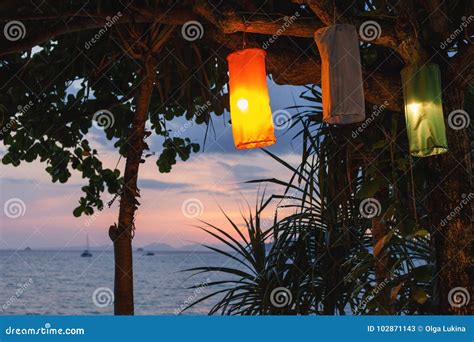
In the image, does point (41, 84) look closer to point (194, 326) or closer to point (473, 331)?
point (194, 326)

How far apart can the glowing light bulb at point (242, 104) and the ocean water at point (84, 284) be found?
1649 cm

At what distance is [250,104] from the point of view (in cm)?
211

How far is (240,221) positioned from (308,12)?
4.88 feet

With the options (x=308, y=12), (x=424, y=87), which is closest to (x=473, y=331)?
(x=424, y=87)

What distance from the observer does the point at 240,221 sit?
3779 mm
